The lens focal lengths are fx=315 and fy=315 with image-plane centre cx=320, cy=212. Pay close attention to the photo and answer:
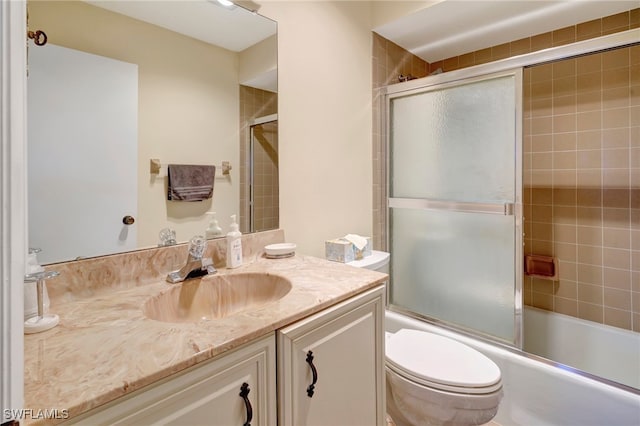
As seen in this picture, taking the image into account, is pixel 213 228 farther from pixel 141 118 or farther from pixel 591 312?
pixel 591 312

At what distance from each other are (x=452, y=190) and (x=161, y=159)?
157 cm

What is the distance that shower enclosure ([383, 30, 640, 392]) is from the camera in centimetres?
171

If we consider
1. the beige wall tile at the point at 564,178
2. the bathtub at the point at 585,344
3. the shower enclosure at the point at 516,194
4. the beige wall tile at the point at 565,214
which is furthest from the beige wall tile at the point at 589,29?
the bathtub at the point at 585,344

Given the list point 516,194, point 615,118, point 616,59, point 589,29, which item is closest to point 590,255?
point 615,118

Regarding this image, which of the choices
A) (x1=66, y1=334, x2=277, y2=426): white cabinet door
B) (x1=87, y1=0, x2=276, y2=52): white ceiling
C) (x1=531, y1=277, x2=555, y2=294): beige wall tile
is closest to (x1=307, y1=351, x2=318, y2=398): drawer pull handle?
(x1=66, y1=334, x2=277, y2=426): white cabinet door

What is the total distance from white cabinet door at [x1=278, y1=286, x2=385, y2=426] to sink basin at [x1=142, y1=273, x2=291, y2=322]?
21cm

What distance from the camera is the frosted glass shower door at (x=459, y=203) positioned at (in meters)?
1.69

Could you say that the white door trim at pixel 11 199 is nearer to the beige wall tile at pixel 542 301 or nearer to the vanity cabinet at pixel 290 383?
the vanity cabinet at pixel 290 383

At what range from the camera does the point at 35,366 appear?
0.55 metres

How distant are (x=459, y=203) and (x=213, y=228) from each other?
1391mm

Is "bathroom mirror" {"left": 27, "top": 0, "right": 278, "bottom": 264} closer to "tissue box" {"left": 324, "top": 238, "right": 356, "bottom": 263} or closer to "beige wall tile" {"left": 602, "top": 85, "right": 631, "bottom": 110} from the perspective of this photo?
"tissue box" {"left": 324, "top": 238, "right": 356, "bottom": 263}

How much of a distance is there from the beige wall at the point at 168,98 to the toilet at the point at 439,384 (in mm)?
955

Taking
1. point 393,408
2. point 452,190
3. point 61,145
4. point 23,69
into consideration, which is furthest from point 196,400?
point 452,190

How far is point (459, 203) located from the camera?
1.86 m
